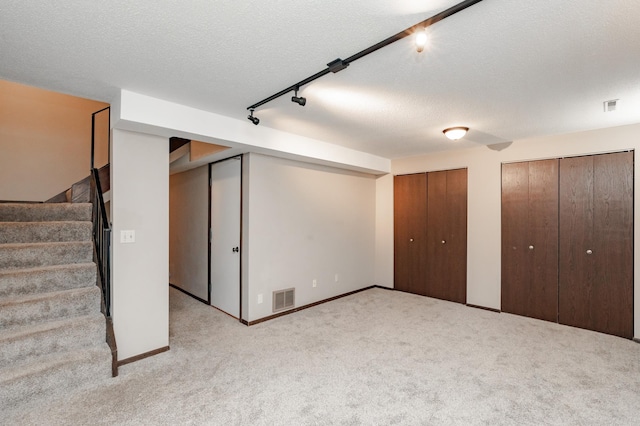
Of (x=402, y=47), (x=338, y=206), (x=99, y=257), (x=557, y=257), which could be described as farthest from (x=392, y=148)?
(x=99, y=257)

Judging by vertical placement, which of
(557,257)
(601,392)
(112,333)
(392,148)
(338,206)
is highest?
(392,148)

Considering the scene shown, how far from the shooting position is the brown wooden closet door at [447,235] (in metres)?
4.72

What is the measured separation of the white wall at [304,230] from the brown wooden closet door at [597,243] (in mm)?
2821

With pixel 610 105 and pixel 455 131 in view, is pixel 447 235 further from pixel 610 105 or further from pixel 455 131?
pixel 610 105

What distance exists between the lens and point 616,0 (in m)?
1.46

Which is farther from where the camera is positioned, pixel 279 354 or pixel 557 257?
pixel 557 257

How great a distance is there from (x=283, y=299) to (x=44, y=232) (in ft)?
8.76

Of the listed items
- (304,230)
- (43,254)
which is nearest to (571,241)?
(304,230)

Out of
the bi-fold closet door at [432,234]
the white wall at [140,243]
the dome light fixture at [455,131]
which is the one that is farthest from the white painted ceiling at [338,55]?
the bi-fold closet door at [432,234]

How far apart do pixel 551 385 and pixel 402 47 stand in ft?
9.22

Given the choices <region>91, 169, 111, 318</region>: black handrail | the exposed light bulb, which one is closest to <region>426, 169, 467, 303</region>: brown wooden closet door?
the exposed light bulb

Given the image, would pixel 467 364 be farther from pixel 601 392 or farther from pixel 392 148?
pixel 392 148

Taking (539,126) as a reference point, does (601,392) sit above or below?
below

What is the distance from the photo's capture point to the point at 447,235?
4871 mm
